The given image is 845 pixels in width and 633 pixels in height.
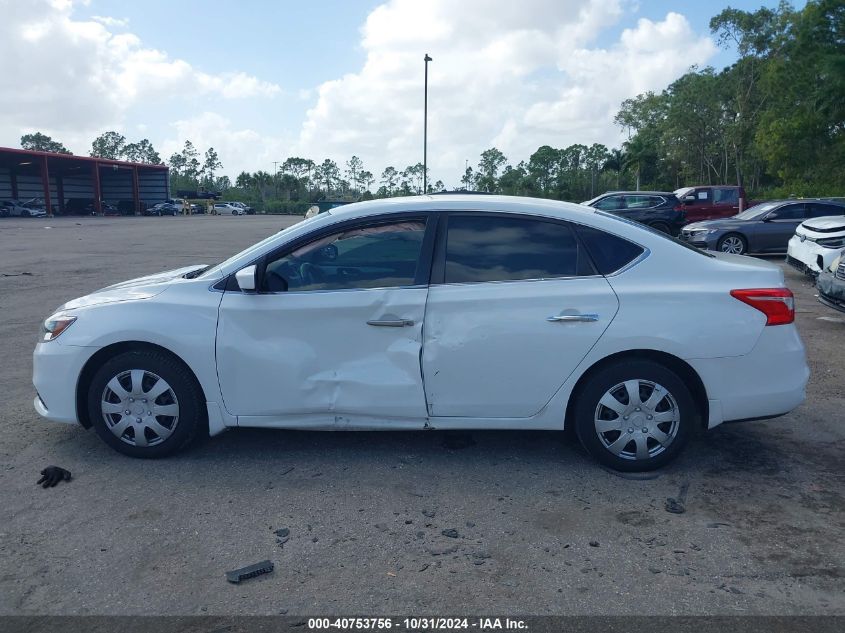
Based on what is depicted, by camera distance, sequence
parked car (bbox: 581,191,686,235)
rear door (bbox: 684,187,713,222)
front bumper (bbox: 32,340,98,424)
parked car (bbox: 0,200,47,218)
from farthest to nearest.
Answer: parked car (bbox: 0,200,47,218) < rear door (bbox: 684,187,713,222) < parked car (bbox: 581,191,686,235) < front bumper (bbox: 32,340,98,424)

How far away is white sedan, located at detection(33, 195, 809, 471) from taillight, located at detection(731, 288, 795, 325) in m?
0.01

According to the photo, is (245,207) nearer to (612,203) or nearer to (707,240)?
(612,203)

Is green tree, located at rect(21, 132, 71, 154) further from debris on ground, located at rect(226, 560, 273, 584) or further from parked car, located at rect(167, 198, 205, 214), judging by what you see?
debris on ground, located at rect(226, 560, 273, 584)

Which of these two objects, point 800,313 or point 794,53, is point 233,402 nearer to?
point 800,313

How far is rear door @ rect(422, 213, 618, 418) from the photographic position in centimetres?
417

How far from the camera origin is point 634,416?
422cm

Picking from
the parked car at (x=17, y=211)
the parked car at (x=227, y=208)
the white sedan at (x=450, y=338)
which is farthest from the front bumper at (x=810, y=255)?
the parked car at (x=227, y=208)

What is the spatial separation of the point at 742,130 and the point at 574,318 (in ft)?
175


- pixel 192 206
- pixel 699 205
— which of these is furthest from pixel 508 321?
pixel 192 206

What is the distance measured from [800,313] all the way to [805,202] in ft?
27.1

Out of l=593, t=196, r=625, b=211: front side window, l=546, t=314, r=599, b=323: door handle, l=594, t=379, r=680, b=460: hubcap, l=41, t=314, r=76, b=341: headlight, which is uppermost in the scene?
l=593, t=196, r=625, b=211: front side window

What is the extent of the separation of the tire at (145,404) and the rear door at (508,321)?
1511 mm

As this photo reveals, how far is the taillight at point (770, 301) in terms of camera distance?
4.18 metres

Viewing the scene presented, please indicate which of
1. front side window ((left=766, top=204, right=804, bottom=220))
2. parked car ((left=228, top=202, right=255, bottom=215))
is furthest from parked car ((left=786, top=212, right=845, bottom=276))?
parked car ((left=228, top=202, right=255, bottom=215))
